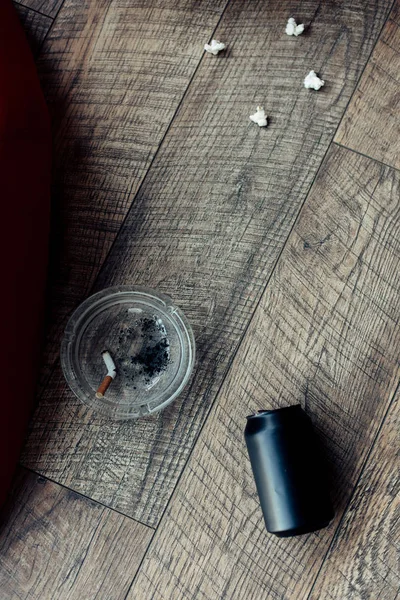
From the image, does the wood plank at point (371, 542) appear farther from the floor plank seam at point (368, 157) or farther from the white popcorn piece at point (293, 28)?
the white popcorn piece at point (293, 28)

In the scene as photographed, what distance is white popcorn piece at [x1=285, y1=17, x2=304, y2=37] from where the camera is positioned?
946 millimetres

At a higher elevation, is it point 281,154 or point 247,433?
point 281,154

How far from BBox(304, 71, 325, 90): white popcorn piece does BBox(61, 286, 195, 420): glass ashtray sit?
378 millimetres

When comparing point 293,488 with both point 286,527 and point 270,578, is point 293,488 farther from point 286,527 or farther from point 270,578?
point 270,578

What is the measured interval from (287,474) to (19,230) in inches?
18.4

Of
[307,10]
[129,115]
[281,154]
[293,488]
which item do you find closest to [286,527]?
[293,488]

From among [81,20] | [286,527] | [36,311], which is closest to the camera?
[286,527]

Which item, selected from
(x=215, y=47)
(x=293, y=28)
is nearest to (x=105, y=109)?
(x=215, y=47)

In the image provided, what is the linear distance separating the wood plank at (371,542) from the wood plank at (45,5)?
84 centimetres

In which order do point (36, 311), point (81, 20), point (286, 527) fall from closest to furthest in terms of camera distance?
point (286, 527), point (36, 311), point (81, 20)

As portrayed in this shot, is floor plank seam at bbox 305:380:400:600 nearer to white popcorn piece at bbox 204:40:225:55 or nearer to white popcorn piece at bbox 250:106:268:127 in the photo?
white popcorn piece at bbox 250:106:268:127

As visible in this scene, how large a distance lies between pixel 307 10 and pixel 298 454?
2.13 ft

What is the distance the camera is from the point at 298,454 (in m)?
0.79

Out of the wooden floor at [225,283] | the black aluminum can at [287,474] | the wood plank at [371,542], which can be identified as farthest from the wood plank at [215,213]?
the wood plank at [371,542]
